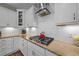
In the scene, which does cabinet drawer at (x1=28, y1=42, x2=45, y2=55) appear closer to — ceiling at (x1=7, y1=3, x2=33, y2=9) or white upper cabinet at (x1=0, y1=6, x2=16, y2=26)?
white upper cabinet at (x1=0, y1=6, x2=16, y2=26)

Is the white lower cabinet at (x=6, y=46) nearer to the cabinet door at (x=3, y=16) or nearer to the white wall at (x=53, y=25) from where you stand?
the cabinet door at (x=3, y=16)

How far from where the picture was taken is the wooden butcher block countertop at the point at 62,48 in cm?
127

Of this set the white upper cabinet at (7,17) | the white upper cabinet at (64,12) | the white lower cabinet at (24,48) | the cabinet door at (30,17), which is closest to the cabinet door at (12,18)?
the white upper cabinet at (7,17)

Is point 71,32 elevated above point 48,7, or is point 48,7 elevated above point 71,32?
point 48,7

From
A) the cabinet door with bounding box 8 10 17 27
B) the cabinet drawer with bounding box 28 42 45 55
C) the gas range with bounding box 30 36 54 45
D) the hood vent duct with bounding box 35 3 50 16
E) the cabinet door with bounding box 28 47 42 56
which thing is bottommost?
the cabinet door with bounding box 28 47 42 56

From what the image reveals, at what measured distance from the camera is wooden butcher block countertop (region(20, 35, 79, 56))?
1.27 metres

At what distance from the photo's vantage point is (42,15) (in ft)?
4.71

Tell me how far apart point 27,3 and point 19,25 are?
30cm

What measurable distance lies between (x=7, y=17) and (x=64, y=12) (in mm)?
742

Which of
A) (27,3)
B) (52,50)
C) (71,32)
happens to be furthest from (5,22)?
(71,32)

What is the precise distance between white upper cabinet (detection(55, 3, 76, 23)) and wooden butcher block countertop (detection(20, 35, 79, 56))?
28cm

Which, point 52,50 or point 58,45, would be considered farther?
point 58,45

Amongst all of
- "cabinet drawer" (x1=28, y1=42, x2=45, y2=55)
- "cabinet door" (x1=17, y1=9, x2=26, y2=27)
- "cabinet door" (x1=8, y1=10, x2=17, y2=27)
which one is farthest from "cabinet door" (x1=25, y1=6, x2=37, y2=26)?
"cabinet drawer" (x1=28, y1=42, x2=45, y2=55)

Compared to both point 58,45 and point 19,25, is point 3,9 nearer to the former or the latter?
point 19,25
